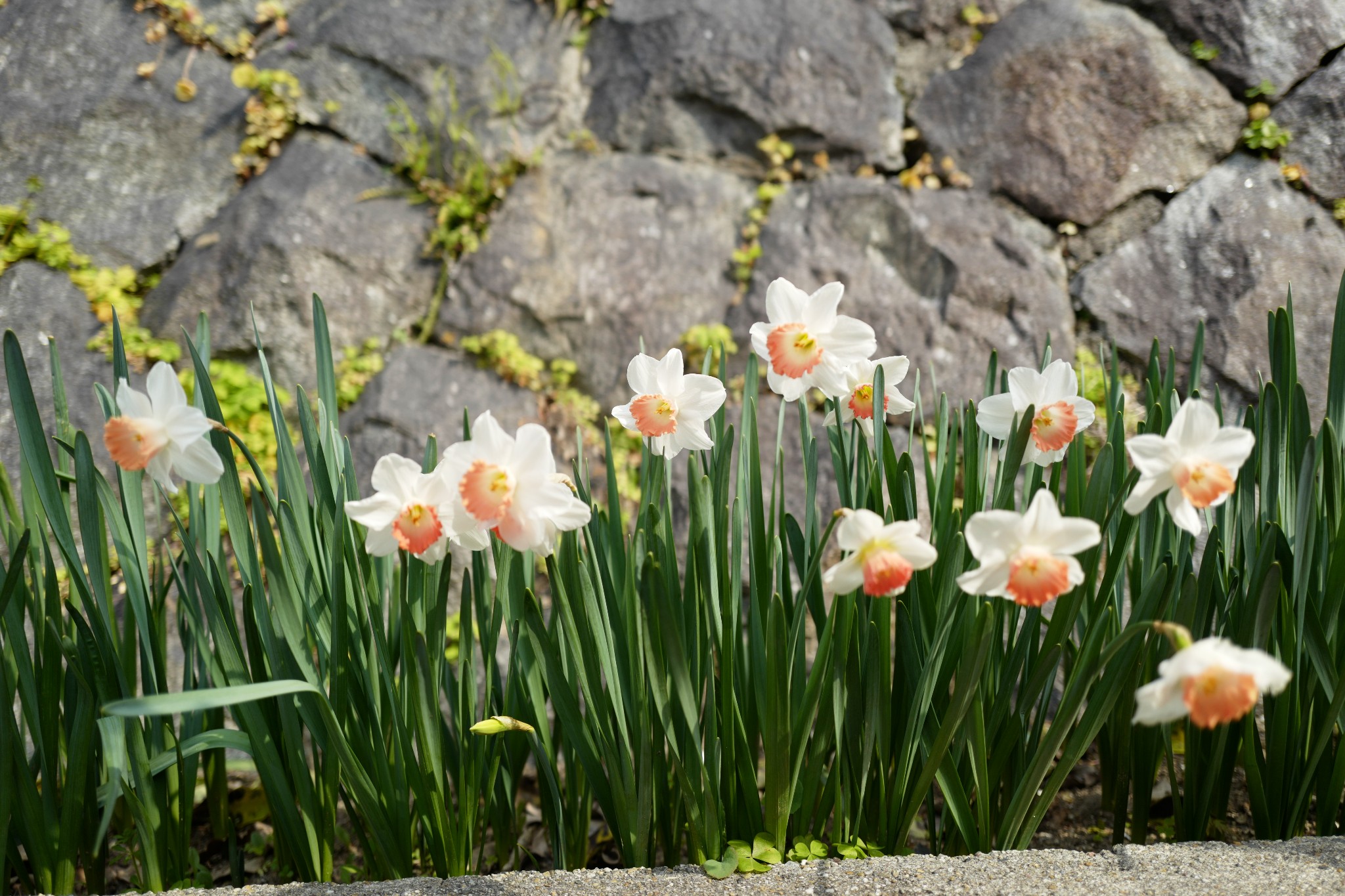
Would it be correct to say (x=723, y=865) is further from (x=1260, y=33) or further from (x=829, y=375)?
(x=1260, y=33)

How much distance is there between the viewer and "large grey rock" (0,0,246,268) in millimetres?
2957

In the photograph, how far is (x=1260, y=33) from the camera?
9.69 feet

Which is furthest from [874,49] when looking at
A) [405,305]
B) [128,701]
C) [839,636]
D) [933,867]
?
[128,701]

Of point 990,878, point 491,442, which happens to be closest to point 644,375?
point 491,442

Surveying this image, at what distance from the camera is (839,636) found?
1199 millimetres

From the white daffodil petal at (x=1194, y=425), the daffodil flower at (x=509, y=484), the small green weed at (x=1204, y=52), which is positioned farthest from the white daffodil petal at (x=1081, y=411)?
the small green weed at (x=1204, y=52)

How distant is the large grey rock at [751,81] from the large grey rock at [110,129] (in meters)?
1.45

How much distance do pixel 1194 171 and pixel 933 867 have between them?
8.99 feet

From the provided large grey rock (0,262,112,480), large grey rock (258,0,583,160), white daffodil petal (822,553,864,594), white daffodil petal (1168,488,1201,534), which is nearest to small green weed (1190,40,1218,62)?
large grey rock (258,0,583,160)

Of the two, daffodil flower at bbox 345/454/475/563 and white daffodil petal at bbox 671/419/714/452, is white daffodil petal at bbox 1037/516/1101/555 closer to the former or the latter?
white daffodil petal at bbox 671/419/714/452

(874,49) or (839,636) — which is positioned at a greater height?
(874,49)

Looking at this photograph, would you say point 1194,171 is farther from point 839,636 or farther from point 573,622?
point 573,622

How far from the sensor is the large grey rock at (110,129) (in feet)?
9.70

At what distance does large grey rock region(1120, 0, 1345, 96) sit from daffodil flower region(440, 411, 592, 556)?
316 centimetres
